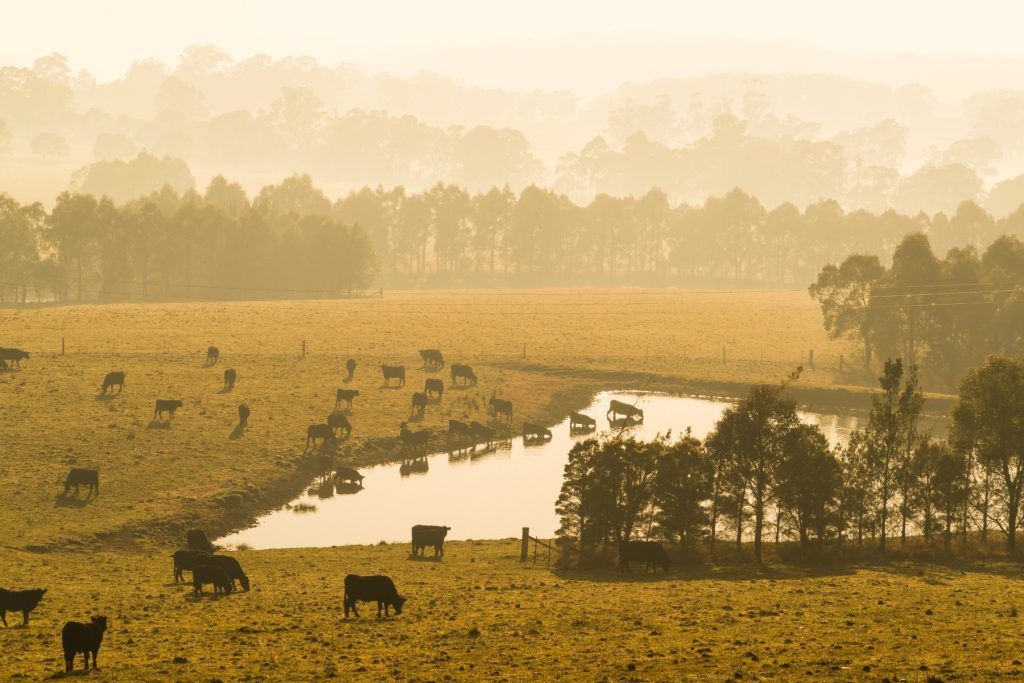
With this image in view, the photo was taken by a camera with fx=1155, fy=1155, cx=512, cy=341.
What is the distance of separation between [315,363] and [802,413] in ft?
110

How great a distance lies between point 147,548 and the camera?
44125 mm

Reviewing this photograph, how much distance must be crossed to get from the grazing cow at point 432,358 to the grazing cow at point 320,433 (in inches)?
860

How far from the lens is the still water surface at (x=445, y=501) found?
48938 mm

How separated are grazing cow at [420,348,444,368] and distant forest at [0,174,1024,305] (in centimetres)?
5606

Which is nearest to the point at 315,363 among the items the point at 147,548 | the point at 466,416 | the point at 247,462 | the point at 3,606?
the point at 466,416

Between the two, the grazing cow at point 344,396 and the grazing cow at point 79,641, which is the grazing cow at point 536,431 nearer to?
the grazing cow at point 344,396

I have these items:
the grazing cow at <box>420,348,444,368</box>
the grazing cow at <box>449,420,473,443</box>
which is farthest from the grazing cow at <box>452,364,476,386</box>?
the grazing cow at <box>449,420,473,443</box>

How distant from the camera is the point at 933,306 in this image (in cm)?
9162

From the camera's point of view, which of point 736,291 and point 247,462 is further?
point 736,291

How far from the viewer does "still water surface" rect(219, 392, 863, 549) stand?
48.9m

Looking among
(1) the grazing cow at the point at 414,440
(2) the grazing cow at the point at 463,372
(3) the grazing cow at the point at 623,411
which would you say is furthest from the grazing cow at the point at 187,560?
(2) the grazing cow at the point at 463,372

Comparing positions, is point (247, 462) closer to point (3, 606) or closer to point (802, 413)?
point (3, 606)

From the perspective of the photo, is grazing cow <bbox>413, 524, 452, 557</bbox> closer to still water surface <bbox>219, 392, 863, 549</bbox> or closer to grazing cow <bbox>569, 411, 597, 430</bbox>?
still water surface <bbox>219, 392, 863, 549</bbox>

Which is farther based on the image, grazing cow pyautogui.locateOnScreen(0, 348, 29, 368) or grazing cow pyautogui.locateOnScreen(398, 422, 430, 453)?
grazing cow pyautogui.locateOnScreen(0, 348, 29, 368)
